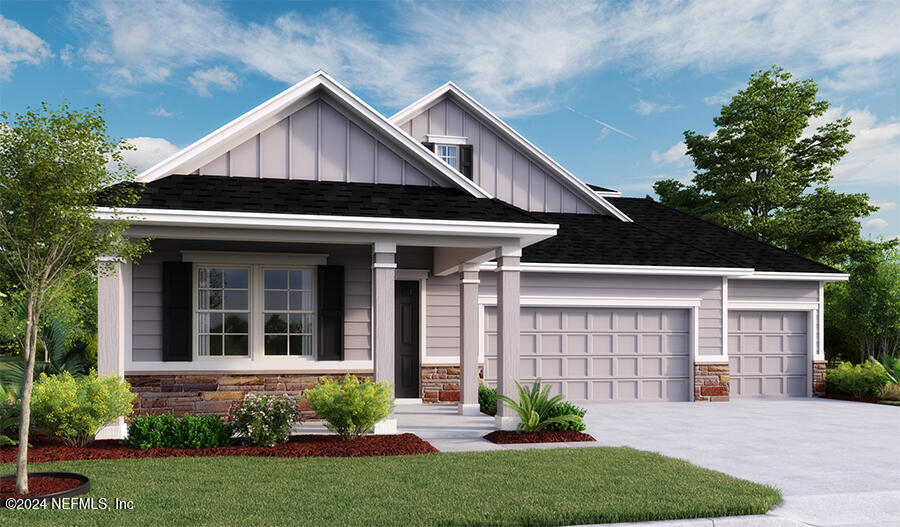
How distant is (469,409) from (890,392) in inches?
425

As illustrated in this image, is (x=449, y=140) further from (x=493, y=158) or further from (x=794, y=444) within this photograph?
(x=794, y=444)

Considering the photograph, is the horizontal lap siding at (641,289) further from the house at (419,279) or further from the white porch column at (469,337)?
the white porch column at (469,337)

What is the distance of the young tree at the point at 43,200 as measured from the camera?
6.72 metres

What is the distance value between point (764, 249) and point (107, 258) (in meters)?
15.5

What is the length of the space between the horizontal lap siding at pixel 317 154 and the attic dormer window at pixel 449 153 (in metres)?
5.91

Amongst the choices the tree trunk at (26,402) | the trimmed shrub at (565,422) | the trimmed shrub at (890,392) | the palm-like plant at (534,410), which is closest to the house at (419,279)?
the palm-like plant at (534,410)

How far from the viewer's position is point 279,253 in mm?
11703

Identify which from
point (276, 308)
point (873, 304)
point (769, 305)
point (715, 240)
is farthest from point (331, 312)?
point (873, 304)

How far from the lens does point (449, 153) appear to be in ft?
57.3

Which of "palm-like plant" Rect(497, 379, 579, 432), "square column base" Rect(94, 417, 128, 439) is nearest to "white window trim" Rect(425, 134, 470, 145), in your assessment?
"palm-like plant" Rect(497, 379, 579, 432)

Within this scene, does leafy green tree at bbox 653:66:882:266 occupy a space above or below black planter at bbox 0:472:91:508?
above

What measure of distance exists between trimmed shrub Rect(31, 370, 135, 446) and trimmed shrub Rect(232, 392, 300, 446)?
1.62 meters

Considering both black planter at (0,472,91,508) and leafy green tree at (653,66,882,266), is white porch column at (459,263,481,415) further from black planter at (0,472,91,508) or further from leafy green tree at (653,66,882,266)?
leafy green tree at (653,66,882,266)

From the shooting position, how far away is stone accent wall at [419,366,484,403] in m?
14.1
